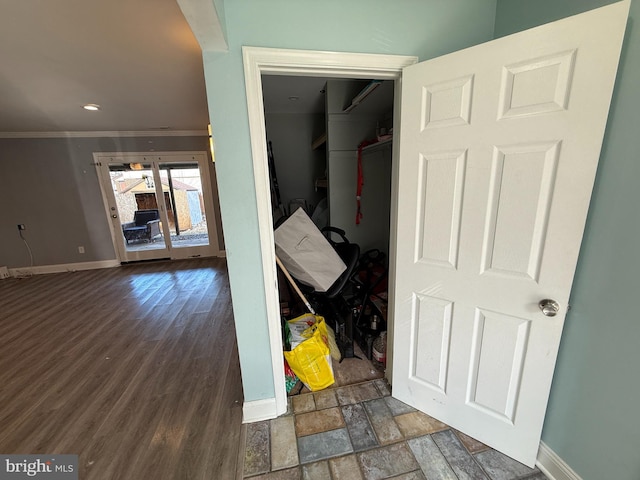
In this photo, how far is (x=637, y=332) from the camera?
0.88 meters

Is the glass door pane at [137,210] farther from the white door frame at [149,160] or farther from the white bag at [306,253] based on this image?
the white bag at [306,253]

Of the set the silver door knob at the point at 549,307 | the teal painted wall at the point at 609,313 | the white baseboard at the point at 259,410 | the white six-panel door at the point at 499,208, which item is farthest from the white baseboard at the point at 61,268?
the teal painted wall at the point at 609,313

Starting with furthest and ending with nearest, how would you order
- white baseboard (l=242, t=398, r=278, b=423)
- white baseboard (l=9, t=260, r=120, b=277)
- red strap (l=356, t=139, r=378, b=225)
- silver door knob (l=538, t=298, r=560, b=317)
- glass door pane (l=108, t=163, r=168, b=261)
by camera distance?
glass door pane (l=108, t=163, r=168, b=261)
white baseboard (l=9, t=260, r=120, b=277)
red strap (l=356, t=139, r=378, b=225)
white baseboard (l=242, t=398, r=278, b=423)
silver door knob (l=538, t=298, r=560, b=317)

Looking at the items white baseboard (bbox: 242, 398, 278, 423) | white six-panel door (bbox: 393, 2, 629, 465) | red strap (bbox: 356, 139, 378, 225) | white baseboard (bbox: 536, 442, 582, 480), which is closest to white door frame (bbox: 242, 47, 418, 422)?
white six-panel door (bbox: 393, 2, 629, 465)

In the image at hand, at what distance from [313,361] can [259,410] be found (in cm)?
44

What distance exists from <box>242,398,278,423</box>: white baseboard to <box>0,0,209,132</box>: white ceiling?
245cm

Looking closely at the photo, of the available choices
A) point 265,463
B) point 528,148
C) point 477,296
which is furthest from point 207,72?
point 265,463

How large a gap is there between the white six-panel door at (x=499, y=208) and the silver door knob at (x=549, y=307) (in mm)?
20

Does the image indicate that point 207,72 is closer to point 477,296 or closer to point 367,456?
point 477,296

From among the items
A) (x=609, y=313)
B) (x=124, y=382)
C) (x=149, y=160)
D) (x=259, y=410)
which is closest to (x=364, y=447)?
(x=259, y=410)

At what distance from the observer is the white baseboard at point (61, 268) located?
4.50m

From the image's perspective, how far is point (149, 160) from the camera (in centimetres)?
474

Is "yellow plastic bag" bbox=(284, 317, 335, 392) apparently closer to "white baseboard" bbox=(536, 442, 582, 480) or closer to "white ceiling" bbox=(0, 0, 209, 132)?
"white baseboard" bbox=(536, 442, 582, 480)

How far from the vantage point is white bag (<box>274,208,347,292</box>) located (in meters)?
1.88
